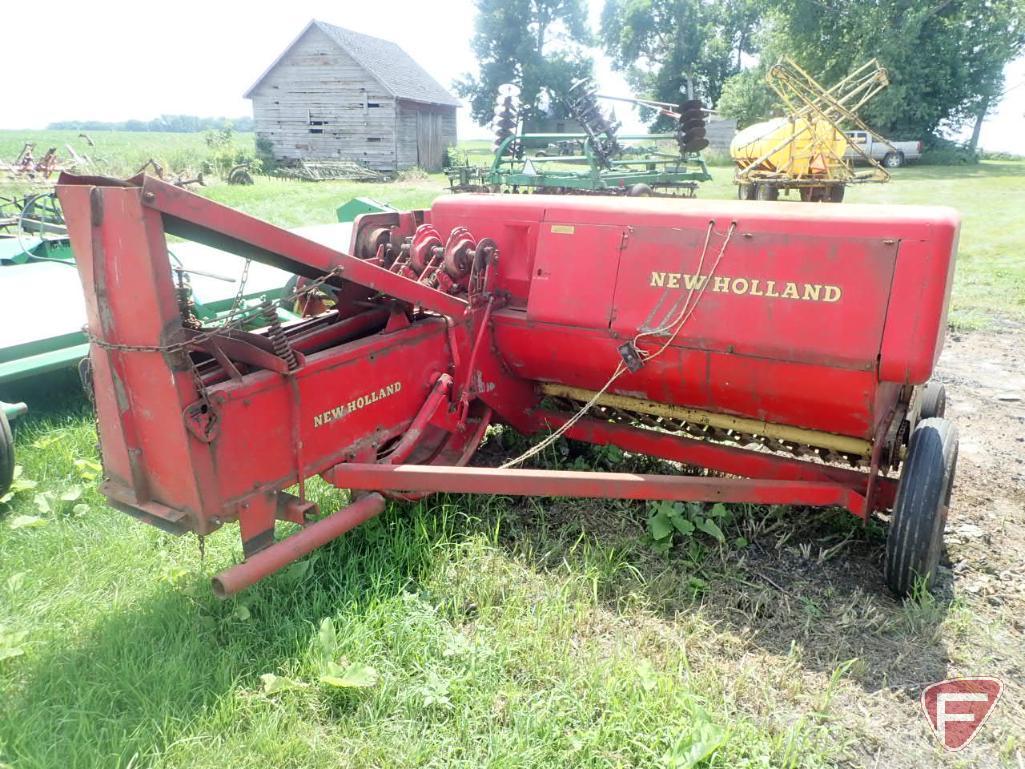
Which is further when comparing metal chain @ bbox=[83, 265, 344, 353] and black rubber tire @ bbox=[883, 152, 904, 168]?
black rubber tire @ bbox=[883, 152, 904, 168]

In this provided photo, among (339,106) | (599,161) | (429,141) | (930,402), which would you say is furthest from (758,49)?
(930,402)

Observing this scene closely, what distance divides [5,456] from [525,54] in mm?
47914

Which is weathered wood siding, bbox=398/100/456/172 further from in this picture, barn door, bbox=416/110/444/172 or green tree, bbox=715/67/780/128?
green tree, bbox=715/67/780/128

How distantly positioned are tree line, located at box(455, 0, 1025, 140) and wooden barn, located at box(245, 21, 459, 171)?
693 inches

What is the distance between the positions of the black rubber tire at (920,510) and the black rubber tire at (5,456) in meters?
4.05

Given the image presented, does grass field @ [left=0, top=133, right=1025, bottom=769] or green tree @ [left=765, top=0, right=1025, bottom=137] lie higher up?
green tree @ [left=765, top=0, right=1025, bottom=137]

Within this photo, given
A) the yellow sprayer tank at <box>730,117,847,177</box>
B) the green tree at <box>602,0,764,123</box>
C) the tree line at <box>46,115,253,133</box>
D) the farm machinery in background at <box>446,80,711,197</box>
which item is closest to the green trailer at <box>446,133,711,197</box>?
the farm machinery in background at <box>446,80,711,197</box>

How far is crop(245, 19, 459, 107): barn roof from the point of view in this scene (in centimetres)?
2753

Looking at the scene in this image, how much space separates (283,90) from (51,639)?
29.5m

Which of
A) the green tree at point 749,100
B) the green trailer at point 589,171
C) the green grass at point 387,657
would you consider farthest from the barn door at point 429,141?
the green grass at point 387,657

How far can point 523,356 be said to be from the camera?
12.8 ft

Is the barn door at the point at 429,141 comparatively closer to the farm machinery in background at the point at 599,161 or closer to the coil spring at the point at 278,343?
the farm machinery in background at the point at 599,161

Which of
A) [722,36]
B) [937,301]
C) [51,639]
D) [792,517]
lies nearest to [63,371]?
[51,639]

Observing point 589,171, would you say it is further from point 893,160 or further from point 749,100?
point 749,100
